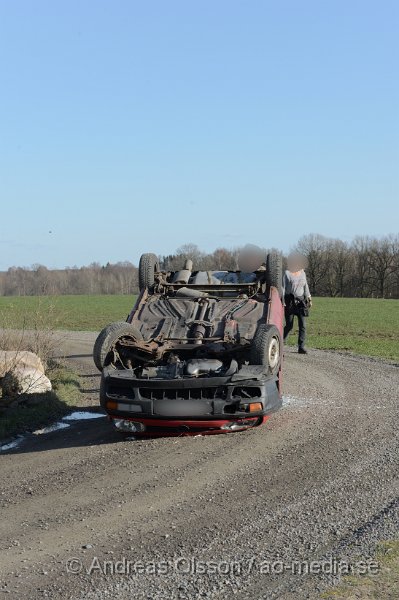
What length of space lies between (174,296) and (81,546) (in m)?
5.46

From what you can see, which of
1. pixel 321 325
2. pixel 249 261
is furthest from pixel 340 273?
pixel 249 261

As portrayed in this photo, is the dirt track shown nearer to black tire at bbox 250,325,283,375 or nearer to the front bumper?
the front bumper

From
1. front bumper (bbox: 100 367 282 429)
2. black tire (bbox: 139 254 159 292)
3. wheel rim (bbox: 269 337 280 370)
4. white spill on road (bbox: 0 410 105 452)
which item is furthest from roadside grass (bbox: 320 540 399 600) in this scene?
black tire (bbox: 139 254 159 292)

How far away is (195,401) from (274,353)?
148 centimetres

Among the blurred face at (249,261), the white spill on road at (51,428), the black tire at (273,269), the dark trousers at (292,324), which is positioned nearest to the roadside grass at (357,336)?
the dark trousers at (292,324)

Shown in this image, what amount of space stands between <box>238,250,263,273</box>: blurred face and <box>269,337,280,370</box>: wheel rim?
2.35 m

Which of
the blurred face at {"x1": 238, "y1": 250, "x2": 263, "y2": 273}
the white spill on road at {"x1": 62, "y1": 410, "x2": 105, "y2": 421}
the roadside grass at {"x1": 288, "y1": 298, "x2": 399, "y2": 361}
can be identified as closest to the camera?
the white spill on road at {"x1": 62, "y1": 410, "x2": 105, "y2": 421}

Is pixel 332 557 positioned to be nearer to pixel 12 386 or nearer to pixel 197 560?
pixel 197 560

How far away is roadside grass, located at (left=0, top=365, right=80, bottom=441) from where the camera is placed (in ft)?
29.2

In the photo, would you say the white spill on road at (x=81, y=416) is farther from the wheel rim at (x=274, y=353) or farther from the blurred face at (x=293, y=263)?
the blurred face at (x=293, y=263)

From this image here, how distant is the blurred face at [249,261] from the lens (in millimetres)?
10578

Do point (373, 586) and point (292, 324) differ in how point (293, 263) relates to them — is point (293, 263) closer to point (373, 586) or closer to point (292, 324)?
point (292, 324)

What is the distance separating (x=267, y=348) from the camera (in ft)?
26.2

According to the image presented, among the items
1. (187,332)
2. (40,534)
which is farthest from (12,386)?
(40,534)
